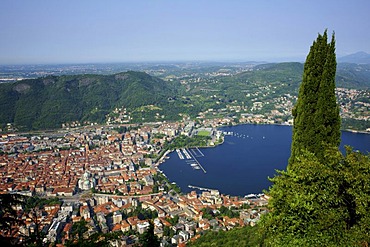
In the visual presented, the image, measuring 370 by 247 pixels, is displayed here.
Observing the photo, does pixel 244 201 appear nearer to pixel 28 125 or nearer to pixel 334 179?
pixel 334 179

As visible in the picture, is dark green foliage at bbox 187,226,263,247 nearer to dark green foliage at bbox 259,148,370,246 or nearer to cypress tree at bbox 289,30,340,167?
cypress tree at bbox 289,30,340,167

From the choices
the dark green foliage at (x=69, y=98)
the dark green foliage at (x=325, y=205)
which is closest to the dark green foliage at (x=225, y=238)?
the dark green foliage at (x=325, y=205)

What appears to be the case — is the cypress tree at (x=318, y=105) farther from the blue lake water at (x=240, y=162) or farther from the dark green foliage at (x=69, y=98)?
the dark green foliage at (x=69, y=98)

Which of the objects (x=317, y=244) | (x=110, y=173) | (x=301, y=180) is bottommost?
(x=110, y=173)

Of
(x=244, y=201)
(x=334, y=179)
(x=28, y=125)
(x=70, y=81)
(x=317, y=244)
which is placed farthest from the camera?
(x=70, y=81)

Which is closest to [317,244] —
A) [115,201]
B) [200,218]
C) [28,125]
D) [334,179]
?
[334,179]

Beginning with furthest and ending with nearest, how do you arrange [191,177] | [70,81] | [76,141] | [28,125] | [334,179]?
1. [70,81]
2. [28,125]
3. [76,141]
4. [191,177]
5. [334,179]

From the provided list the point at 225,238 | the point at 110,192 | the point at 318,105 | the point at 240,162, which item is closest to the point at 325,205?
the point at 318,105
